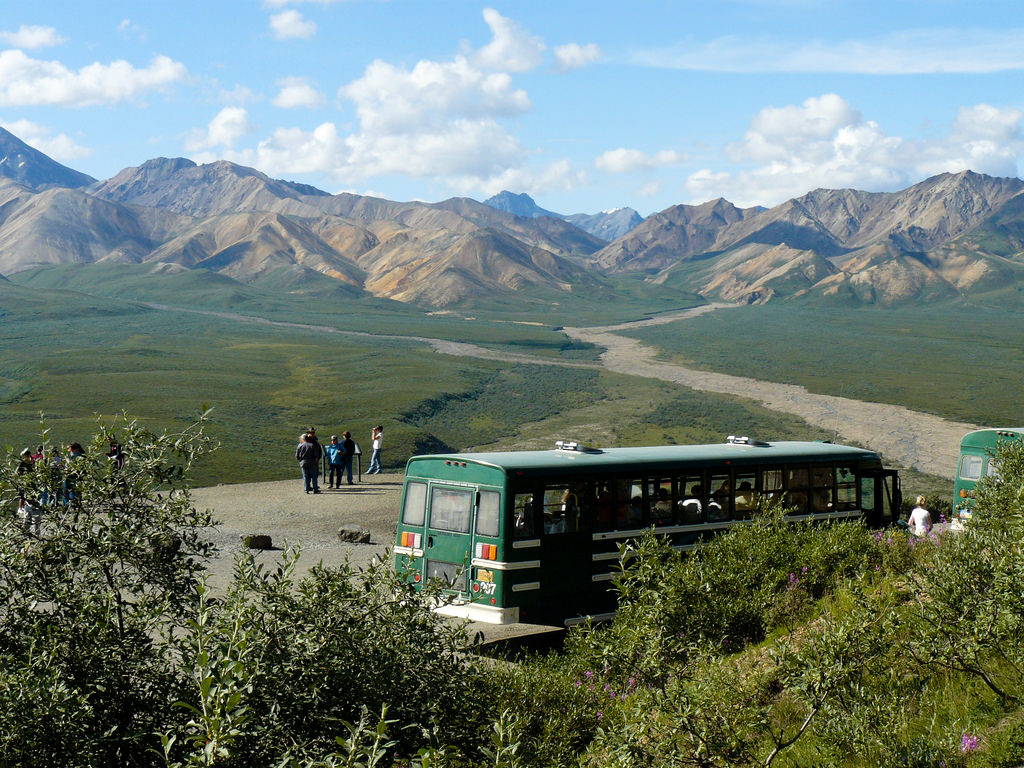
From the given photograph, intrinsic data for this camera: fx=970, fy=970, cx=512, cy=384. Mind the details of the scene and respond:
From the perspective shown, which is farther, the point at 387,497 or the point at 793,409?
the point at 793,409

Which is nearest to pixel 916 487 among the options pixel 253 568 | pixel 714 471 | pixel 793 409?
pixel 793 409

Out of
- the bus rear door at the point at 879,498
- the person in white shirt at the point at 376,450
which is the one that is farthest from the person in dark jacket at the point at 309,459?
the bus rear door at the point at 879,498

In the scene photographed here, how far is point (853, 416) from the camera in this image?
7662 cm

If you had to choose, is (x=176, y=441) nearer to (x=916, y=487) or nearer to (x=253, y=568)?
(x=253, y=568)

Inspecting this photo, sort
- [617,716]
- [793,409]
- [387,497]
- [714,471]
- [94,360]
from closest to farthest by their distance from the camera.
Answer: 1. [617,716]
2. [714,471]
3. [387,497]
4. [793,409]
5. [94,360]

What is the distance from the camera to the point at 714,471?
714 inches

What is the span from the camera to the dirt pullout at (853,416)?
201 ft

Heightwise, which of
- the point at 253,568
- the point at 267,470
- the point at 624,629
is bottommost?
the point at 267,470

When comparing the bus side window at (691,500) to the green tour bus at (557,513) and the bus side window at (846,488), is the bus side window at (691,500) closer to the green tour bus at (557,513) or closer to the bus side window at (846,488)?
the green tour bus at (557,513)

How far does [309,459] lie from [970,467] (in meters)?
19.2

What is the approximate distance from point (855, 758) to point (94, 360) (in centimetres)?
9712

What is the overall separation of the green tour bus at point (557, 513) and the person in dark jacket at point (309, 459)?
41.6 ft

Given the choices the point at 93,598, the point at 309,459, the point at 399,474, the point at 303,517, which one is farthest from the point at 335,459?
the point at 93,598

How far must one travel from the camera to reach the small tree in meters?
5.90
